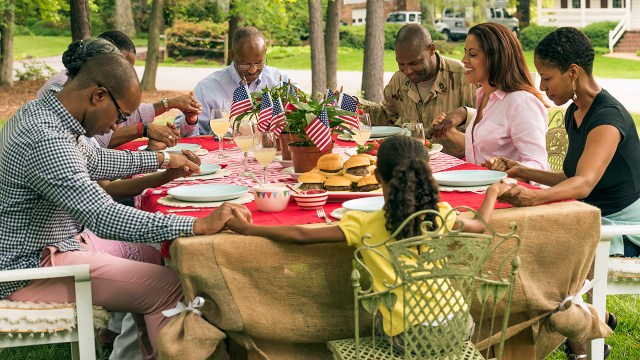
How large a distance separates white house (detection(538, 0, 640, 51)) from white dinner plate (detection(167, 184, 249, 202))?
37.5m

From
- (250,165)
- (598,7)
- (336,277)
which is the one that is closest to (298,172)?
(250,165)

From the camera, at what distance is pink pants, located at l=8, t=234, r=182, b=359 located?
3.78 meters

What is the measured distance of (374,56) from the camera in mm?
14547

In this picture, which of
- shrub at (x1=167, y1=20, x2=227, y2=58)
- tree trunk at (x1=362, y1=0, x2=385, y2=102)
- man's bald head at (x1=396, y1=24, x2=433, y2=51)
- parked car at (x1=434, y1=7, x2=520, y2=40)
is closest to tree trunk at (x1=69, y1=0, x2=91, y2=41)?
tree trunk at (x1=362, y1=0, x2=385, y2=102)

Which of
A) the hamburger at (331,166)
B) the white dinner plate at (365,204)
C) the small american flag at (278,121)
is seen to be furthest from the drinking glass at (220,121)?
the white dinner plate at (365,204)

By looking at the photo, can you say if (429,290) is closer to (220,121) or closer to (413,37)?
(220,121)

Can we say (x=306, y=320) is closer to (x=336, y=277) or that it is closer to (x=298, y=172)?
(x=336, y=277)

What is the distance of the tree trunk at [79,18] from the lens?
12500 millimetres

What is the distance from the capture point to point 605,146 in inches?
166

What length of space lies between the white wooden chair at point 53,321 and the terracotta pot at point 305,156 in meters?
1.38

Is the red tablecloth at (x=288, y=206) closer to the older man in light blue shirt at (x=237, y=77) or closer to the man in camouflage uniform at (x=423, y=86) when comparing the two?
the man in camouflage uniform at (x=423, y=86)

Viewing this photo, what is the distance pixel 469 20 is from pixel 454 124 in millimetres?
36720

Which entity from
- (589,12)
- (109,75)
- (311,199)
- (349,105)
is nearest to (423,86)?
(349,105)

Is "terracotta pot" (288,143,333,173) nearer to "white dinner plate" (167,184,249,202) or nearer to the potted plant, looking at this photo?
the potted plant
